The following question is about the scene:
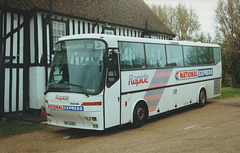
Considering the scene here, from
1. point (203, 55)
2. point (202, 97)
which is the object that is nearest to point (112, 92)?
point (202, 97)

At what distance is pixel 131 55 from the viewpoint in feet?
31.2

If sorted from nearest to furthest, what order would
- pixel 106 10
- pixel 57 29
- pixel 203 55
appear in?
1. pixel 57 29
2. pixel 203 55
3. pixel 106 10

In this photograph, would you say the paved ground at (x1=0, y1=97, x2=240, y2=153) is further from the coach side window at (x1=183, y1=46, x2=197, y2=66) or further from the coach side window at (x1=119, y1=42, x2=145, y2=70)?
the coach side window at (x1=183, y1=46, x2=197, y2=66)

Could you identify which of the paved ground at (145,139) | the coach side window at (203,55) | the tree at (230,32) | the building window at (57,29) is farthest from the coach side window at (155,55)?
the tree at (230,32)

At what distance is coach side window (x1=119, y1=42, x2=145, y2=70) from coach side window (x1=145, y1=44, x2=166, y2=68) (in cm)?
37

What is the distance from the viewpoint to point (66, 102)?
8258 millimetres

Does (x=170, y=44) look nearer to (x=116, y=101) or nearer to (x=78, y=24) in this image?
(x=116, y=101)

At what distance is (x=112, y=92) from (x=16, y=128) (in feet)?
13.6

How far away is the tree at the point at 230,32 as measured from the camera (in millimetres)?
31016

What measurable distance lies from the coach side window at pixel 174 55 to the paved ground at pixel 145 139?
265cm

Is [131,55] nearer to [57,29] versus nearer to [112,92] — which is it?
[112,92]

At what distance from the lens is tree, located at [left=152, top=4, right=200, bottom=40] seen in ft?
131

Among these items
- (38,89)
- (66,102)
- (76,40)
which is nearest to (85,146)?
(66,102)

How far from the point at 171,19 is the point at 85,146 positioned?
35527mm
